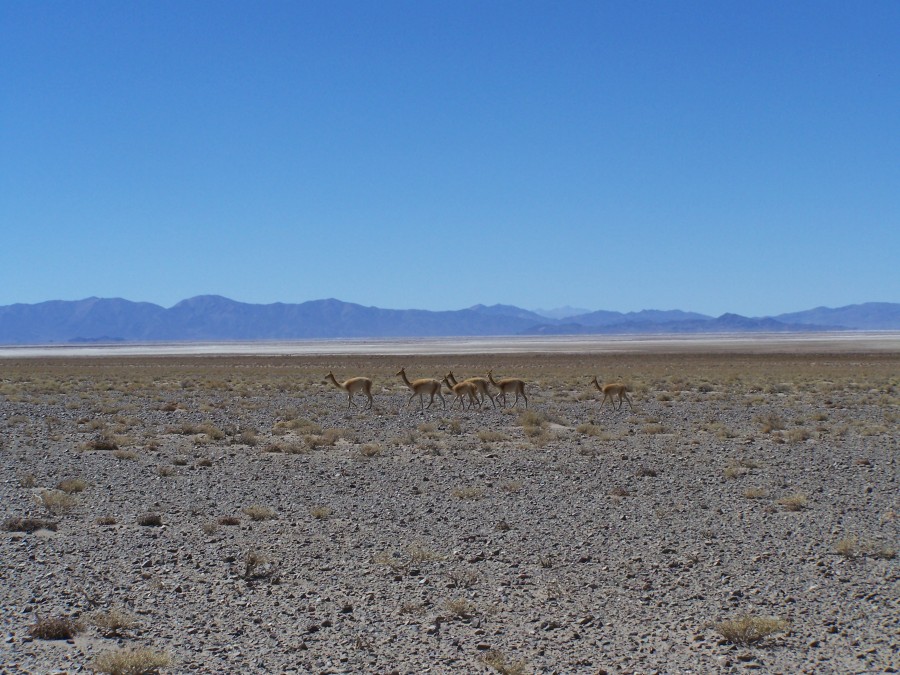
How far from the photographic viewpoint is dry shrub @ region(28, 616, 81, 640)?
6.67 m

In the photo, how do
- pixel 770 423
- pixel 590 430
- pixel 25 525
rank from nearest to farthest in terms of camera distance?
1. pixel 25 525
2. pixel 590 430
3. pixel 770 423

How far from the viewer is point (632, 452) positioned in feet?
53.6

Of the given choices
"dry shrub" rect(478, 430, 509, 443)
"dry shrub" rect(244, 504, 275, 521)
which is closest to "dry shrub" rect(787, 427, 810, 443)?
"dry shrub" rect(478, 430, 509, 443)

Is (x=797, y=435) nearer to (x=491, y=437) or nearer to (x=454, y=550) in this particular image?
(x=491, y=437)

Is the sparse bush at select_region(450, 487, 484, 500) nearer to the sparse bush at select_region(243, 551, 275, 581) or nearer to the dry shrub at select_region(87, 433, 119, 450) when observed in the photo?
the sparse bush at select_region(243, 551, 275, 581)

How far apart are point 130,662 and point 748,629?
14.4 feet

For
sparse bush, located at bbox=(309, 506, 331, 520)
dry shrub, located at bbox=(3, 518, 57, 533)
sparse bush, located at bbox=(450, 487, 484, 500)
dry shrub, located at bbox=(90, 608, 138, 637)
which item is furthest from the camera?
sparse bush, located at bbox=(450, 487, 484, 500)

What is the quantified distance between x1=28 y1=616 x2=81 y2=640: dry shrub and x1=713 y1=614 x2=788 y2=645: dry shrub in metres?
4.90

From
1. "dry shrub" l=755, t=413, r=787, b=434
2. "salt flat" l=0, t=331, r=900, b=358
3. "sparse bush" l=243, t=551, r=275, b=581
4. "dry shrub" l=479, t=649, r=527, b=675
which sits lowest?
"dry shrub" l=479, t=649, r=527, b=675

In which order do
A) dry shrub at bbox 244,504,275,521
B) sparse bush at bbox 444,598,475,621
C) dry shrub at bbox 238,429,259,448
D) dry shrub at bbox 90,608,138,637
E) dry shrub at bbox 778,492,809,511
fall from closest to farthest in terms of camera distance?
dry shrub at bbox 90,608,138,637
sparse bush at bbox 444,598,475,621
dry shrub at bbox 244,504,275,521
dry shrub at bbox 778,492,809,511
dry shrub at bbox 238,429,259,448

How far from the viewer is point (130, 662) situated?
5.95 m

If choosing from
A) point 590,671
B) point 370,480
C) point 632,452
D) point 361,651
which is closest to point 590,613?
point 590,671

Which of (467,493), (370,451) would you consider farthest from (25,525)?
(370,451)

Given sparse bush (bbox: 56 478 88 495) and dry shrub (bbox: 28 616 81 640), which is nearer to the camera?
dry shrub (bbox: 28 616 81 640)
